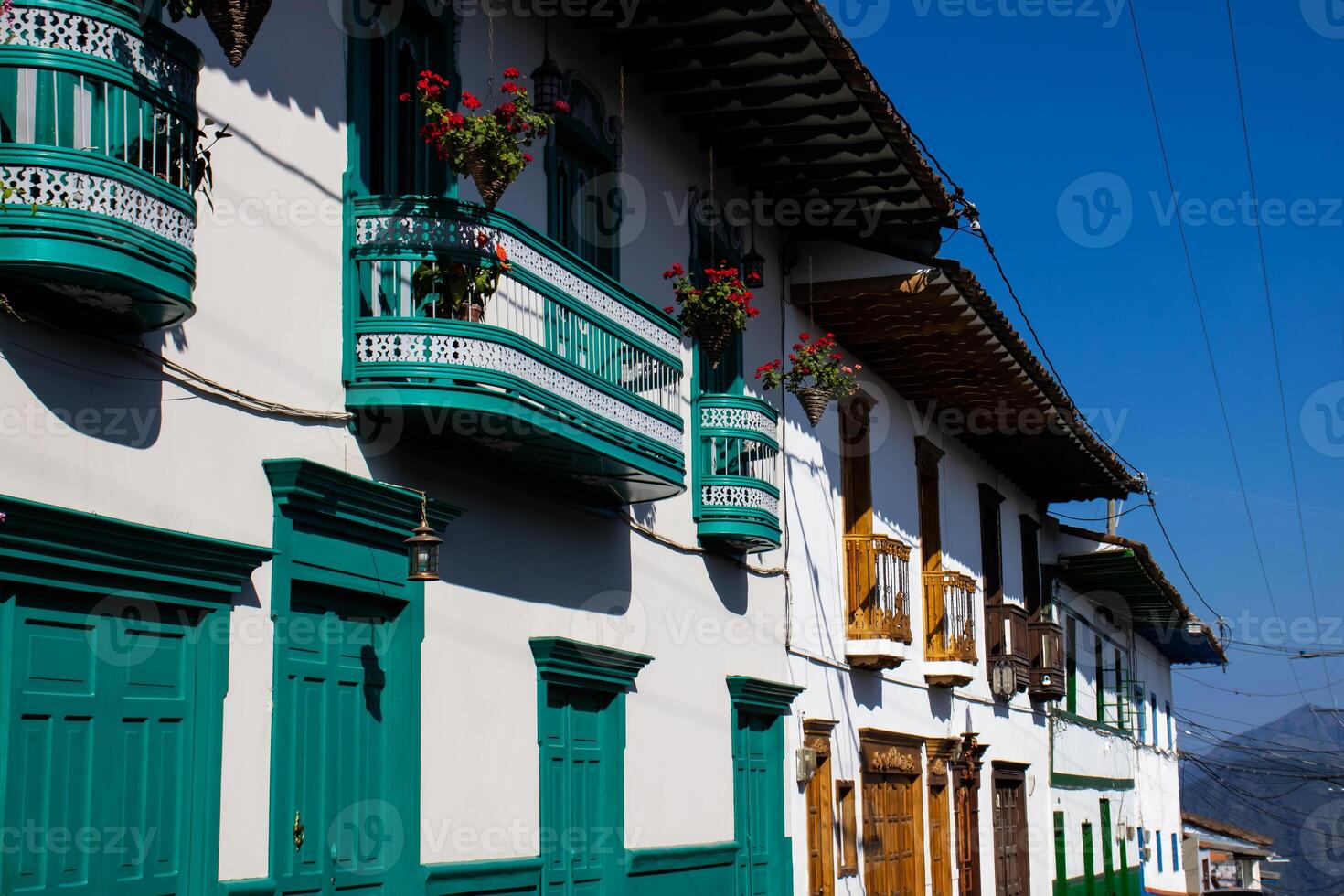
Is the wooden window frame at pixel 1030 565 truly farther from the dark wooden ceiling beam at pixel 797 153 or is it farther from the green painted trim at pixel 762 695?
the dark wooden ceiling beam at pixel 797 153

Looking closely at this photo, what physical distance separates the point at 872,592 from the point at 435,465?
27.3 feet

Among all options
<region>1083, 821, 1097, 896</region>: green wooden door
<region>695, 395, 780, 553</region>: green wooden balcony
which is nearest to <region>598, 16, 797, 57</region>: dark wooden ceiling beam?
<region>695, 395, 780, 553</region>: green wooden balcony

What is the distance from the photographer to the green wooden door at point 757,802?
14.0m

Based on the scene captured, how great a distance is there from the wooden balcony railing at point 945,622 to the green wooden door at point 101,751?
514 inches

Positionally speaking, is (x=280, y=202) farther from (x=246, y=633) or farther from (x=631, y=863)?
(x=631, y=863)

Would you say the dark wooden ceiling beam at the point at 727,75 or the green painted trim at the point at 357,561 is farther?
→ the dark wooden ceiling beam at the point at 727,75

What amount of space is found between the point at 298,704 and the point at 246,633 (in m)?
0.61

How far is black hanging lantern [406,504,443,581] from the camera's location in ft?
28.9

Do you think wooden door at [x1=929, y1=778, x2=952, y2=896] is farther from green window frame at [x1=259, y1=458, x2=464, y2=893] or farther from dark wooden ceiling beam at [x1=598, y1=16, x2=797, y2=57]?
green window frame at [x1=259, y1=458, x2=464, y2=893]

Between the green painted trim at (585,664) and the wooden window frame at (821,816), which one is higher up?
the green painted trim at (585,664)

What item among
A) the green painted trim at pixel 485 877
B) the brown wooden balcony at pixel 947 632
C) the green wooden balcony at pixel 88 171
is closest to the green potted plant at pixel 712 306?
the green painted trim at pixel 485 877

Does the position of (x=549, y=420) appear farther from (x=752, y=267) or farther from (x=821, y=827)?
(x=821, y=827)

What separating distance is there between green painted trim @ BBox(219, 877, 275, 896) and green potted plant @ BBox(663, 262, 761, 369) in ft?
19.3

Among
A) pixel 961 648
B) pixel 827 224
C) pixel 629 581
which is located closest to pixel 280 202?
pixel 629 581
